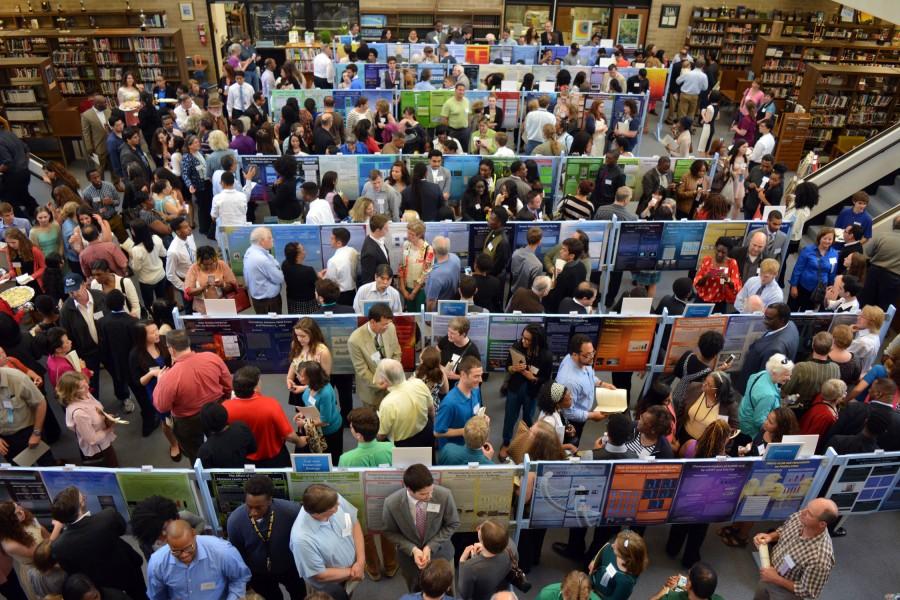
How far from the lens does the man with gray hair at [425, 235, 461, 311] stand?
665cm

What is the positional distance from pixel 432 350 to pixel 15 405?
3.26 m

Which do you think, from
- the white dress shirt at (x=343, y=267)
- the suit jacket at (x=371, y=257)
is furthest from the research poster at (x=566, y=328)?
the white dress shirt at (x=343, y=267)

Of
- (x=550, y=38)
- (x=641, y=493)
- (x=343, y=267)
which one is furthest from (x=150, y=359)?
(x=550, y=38)

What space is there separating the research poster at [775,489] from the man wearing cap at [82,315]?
5.43 m

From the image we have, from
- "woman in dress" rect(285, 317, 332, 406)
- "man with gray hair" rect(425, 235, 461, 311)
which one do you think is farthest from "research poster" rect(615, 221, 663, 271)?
"woman in dress" rect(285, 317, 332, 406)

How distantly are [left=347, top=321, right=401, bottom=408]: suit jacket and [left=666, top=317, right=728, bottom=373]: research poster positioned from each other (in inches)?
99.7

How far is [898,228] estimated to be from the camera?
7781 mm

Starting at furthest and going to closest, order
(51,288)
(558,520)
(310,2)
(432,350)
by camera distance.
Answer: (310,2)
(51,288)
(432,350)
(558,520)

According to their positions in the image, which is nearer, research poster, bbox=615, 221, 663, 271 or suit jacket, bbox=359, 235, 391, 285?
suit jacket, bbox=359, 235, 391, 285

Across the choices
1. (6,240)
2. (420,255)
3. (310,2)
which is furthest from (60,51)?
(420,255)

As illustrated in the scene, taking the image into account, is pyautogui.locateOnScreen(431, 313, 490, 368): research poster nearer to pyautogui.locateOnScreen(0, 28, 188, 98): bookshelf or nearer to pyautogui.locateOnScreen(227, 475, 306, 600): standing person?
pyautogui.locateOnScreen(227, 475, 306, 600): standing person

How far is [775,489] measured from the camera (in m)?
4.70

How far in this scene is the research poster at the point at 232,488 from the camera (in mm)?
4262

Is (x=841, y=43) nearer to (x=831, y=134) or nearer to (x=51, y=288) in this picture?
(x=831, y=134)
